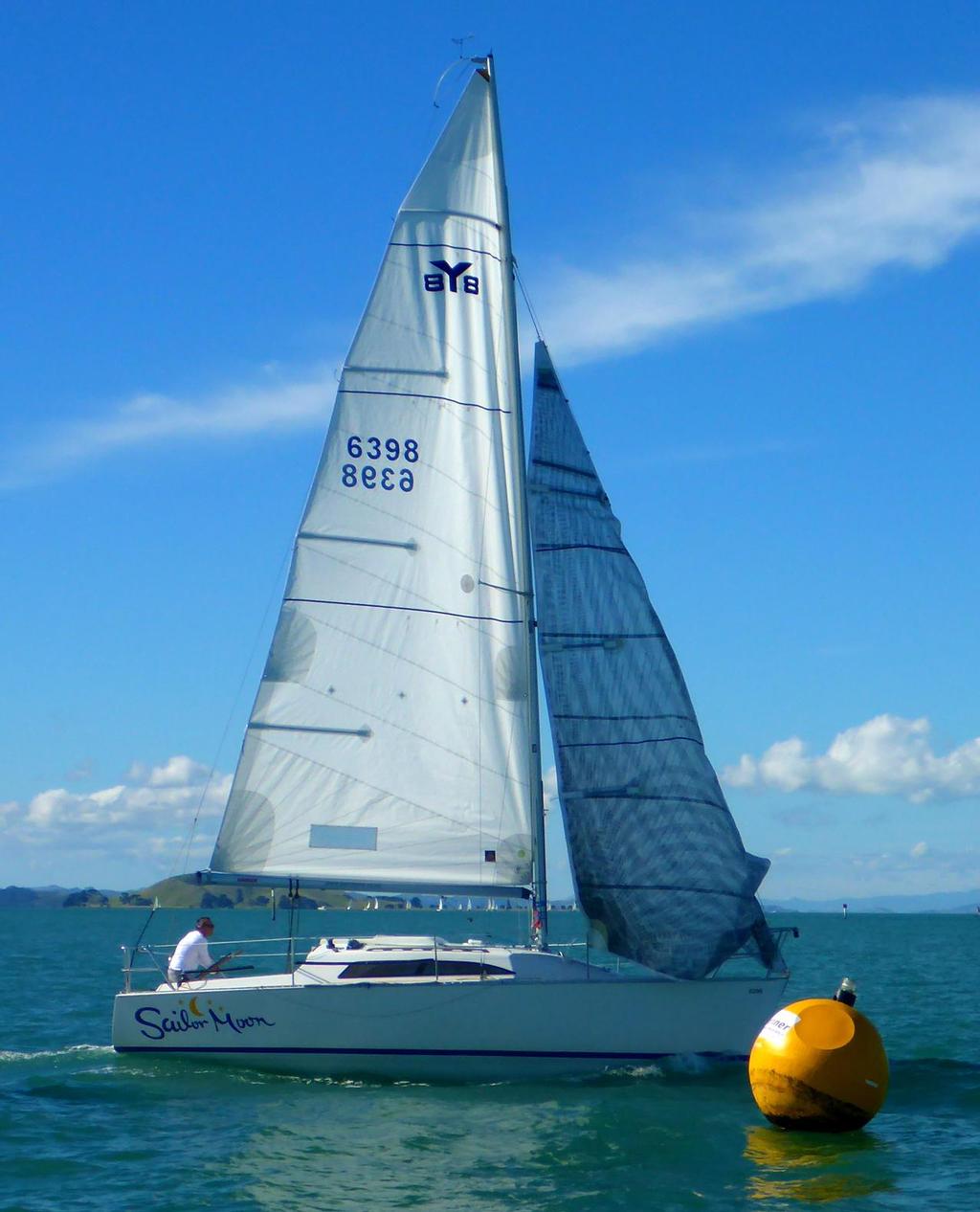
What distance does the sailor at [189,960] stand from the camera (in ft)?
66.6

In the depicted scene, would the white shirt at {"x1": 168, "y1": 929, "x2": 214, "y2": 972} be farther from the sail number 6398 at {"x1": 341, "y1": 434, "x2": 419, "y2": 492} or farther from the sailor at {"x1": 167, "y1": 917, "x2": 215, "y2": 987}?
the sail number 6398 at {"x1": 341, "y1": 434, "x2": 419, "y2": 492}

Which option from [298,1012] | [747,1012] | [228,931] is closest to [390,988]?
[298,1012]

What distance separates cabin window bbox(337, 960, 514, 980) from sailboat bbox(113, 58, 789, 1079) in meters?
0.03

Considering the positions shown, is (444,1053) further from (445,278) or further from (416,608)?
(445,278)

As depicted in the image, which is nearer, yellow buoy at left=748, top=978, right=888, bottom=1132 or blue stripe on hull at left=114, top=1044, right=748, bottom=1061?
yellow buoy at left=748, top=978, right=888, bottom=1132

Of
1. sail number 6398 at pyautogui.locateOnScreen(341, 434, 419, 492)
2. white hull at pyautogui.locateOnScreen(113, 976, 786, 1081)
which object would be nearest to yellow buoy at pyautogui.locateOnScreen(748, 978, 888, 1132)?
white hull at pyautogui.locateOnScreen(113, 976, 786, 1081)

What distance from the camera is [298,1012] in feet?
63.2

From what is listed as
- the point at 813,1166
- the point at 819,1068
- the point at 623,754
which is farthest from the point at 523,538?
the point at 813,1166

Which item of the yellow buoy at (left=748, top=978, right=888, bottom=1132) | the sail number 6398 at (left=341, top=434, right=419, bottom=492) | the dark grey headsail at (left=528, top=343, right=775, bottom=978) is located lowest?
the yellow buoy at (left=748, top=978, right=888, bottom=1132)

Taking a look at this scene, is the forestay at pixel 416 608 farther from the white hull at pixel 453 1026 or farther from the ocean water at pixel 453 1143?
the ocean water at pixel 453 1143

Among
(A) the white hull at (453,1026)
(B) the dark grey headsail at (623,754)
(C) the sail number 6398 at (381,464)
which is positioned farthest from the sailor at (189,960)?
(C) the sail number 6398 at (381,464)

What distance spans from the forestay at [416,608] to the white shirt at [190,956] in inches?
46.0

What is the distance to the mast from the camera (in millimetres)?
20453

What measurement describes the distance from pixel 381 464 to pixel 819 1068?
9.91 metres
